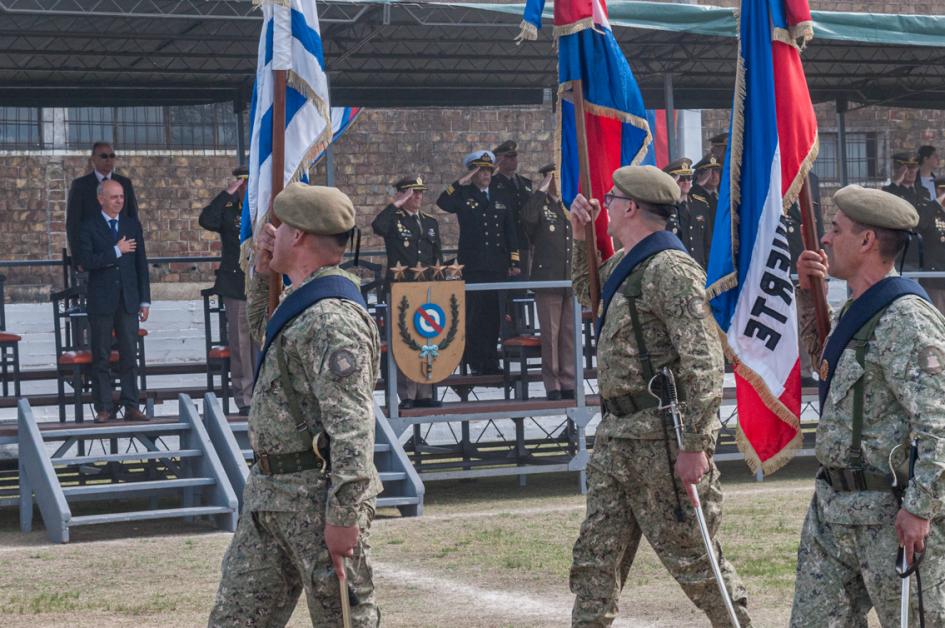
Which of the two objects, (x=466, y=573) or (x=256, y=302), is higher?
(x=256, y=302)

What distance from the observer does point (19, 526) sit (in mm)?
10938

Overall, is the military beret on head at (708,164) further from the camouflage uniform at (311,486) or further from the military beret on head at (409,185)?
the camouflage uniform at (311,486)

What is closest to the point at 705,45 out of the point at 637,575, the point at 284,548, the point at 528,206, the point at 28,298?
the point at 528,206

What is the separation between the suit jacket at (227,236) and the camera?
11914 mm

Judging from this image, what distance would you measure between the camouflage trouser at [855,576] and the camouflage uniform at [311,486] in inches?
52.0

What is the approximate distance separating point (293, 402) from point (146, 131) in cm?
2344

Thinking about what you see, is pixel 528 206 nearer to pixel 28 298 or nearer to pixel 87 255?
pixel 87 255

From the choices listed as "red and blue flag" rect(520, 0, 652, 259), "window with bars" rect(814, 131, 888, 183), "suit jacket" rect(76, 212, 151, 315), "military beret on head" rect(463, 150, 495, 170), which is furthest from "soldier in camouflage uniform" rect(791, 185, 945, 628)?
"window with bars" rect(814, 131, 888, 183)

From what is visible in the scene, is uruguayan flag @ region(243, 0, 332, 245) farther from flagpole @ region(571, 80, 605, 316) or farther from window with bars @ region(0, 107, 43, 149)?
window with bars @ region(0, 107, 43, 149)

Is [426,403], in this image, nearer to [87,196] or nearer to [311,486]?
[87,196]

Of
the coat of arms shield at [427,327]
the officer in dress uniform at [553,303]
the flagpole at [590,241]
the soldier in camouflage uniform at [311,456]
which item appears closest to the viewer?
the soldier in camouflage uniform at [311,456]

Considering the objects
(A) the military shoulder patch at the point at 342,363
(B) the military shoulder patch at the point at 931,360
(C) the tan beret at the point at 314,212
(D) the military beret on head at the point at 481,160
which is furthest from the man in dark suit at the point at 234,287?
(B) the military shoulder patch at the point at 931,360

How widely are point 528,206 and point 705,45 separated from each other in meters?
2.31

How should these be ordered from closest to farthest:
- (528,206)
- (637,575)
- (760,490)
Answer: (637,575) < (760,490) < (528,206)
